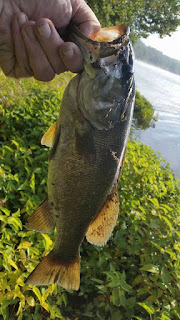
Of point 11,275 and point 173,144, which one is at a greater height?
point 11,275

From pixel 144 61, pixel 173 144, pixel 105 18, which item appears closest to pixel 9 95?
pixel 173 144

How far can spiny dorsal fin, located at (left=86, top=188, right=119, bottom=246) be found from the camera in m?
A: 1.94

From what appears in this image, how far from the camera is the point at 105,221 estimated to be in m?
1.97

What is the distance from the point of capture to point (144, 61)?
226 ft

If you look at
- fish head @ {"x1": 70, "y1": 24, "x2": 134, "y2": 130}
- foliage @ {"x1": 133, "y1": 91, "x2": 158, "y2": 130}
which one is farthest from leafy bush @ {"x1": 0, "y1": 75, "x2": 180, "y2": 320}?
foliage @ {"x1": 133, "y1": 91, "x2": 158, "y2": 130}

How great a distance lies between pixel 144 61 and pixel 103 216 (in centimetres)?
7173

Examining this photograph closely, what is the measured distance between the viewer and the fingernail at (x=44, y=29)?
5.65 feet

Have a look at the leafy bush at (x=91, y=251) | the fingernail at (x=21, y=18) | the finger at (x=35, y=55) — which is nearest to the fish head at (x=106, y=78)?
the finger at (x=35, y=55)

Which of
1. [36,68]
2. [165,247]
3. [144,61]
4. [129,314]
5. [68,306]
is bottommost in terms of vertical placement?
[144,61]

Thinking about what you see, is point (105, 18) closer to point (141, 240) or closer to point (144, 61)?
point (141, 240)

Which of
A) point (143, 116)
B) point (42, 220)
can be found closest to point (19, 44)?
point (42, 220)

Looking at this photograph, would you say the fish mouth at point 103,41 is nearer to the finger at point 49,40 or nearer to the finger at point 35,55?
the finger at point 49,40

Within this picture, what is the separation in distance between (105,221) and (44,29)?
1.21 meters

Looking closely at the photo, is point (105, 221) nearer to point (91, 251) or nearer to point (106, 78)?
point (106, 78)
